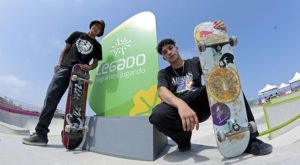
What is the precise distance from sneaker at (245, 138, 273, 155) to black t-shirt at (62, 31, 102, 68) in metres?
2.26

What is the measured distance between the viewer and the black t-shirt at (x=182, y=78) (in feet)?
6.50

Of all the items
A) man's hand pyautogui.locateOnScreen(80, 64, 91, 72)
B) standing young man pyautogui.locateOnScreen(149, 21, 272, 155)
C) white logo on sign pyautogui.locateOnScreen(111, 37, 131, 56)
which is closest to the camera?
standing young man pyautogui.locateOnScreen(149, 21, 272, 155)

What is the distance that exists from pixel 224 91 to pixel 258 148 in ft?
1.53

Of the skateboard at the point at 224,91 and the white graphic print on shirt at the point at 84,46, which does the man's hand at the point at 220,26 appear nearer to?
the skateboard at the point at 224,91

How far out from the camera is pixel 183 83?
2.01 meters

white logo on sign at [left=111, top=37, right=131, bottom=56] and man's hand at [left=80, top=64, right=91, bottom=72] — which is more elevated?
white logo on sign at [left=111, top=37, right=131, bottom=56]

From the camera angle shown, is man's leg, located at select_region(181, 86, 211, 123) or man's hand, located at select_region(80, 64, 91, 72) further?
man's hand, located at select_region(80, 64, 91, 72)

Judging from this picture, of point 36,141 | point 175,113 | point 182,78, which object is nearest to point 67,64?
point 36,141

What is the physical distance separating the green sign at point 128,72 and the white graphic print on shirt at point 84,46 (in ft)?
1.38

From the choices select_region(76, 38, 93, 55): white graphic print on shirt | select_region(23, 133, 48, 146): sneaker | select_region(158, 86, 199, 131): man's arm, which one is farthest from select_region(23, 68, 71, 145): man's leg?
select_region(158, 86, 199, 131): man's arm

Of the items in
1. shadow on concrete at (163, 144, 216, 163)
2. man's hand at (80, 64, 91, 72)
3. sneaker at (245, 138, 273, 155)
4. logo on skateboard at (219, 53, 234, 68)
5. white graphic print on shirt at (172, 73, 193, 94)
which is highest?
man's hand at (80, 64, 91, 72)

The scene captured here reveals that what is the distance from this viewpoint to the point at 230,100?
1.70 metres

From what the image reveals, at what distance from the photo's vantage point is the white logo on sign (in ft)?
10.8

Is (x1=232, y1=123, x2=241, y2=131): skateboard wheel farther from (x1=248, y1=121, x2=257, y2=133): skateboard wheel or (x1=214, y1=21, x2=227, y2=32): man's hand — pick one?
(x1=214, y1=21, x2=227, y2=32): man's hand
